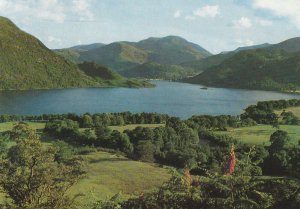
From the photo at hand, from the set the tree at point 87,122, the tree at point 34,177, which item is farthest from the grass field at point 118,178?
the tree at point 87,122

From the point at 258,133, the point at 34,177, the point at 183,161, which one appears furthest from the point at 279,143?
the point at 34,177

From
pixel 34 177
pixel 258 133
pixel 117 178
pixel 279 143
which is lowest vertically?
pixel 117 178

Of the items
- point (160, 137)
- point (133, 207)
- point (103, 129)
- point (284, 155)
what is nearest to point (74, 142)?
point (103, 129)

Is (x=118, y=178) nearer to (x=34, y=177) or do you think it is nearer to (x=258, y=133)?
(x=34, y=177)

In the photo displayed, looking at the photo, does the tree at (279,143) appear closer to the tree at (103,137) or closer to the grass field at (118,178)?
the grass field at (118,178)

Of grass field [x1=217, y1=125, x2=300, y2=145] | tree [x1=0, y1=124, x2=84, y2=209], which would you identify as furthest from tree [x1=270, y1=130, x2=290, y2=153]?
tree [x1=0, y1=124, x2=84, y2=209]

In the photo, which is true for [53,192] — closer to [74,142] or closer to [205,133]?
[74,142]
